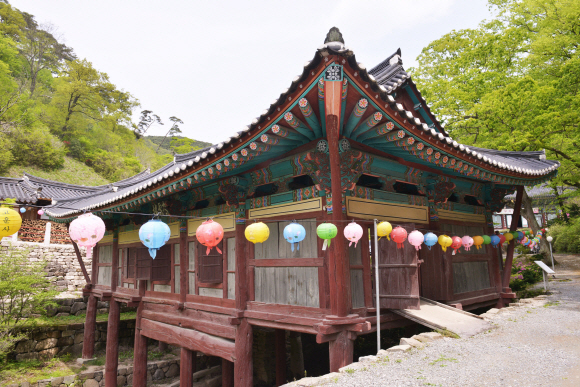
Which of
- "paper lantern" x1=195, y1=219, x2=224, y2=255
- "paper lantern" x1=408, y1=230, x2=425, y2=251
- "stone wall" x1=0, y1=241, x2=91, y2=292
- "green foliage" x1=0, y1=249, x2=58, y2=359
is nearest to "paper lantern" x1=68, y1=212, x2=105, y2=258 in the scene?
"paper lantern" x1=195, y1=219, x2=224, y2=255

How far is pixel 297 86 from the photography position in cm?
524

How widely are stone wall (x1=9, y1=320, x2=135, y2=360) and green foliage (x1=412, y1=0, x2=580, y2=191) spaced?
20008mm

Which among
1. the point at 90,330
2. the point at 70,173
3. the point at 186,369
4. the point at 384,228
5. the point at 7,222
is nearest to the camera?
the point at 7,222

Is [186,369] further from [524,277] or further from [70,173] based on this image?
[70,173]

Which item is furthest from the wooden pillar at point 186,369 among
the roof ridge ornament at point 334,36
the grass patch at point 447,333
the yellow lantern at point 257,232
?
the roof ridge ornament at point 334,36

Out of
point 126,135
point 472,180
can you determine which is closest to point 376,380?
point 472,180

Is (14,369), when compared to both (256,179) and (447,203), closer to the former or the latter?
(256,179)

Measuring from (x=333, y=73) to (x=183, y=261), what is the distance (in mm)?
7256

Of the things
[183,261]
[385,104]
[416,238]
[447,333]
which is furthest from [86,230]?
[447,333]

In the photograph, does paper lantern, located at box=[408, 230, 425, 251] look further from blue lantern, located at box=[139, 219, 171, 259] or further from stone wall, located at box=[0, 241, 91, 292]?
stone wall, located at box=[0, 241, 91, 292]

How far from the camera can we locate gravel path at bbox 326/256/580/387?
16.1ft

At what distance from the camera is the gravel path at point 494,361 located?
491 cm

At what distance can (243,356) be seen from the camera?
793 centimetres

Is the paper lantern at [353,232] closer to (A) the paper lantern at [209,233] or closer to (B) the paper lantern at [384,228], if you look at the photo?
(B) the paper lantern at [384,228]
